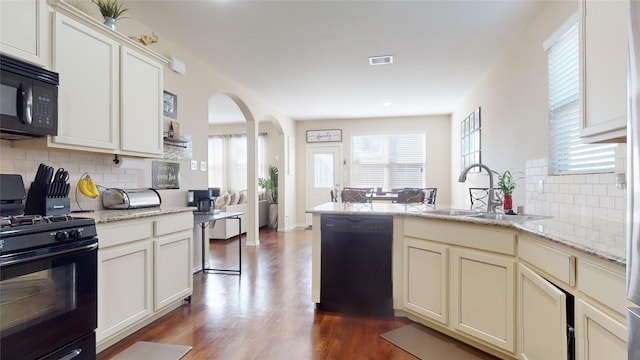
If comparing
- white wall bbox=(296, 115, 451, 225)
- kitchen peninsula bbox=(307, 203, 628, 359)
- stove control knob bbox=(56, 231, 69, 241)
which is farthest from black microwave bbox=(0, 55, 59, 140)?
white wall bbox=(296, 115, 451, 225)

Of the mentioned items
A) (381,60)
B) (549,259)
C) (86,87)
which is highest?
(381,60)

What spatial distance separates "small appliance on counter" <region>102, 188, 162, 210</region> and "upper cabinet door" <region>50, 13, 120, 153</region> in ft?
1.30

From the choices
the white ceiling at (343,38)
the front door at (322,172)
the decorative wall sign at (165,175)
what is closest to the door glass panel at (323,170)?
the front door at (322,172)

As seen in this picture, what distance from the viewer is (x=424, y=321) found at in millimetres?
2324

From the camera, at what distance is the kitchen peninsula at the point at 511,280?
3.61 feet


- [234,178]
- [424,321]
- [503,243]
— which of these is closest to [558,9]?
[503,243]

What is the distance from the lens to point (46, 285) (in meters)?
1.49

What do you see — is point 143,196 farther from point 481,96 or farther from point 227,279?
point 481,96

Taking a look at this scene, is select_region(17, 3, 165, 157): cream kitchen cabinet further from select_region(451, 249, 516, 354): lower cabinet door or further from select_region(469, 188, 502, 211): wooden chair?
select_region(469, 188, 502, 211): wooden chair

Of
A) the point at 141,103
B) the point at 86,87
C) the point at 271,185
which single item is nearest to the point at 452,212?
the point at 141,103

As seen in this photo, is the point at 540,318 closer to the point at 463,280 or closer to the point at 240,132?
the point at 463,280

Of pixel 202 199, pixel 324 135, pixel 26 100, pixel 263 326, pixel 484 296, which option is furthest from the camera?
pixel 324 135

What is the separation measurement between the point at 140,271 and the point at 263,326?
3.19 ft

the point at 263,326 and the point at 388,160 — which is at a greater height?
the point at 388,160
